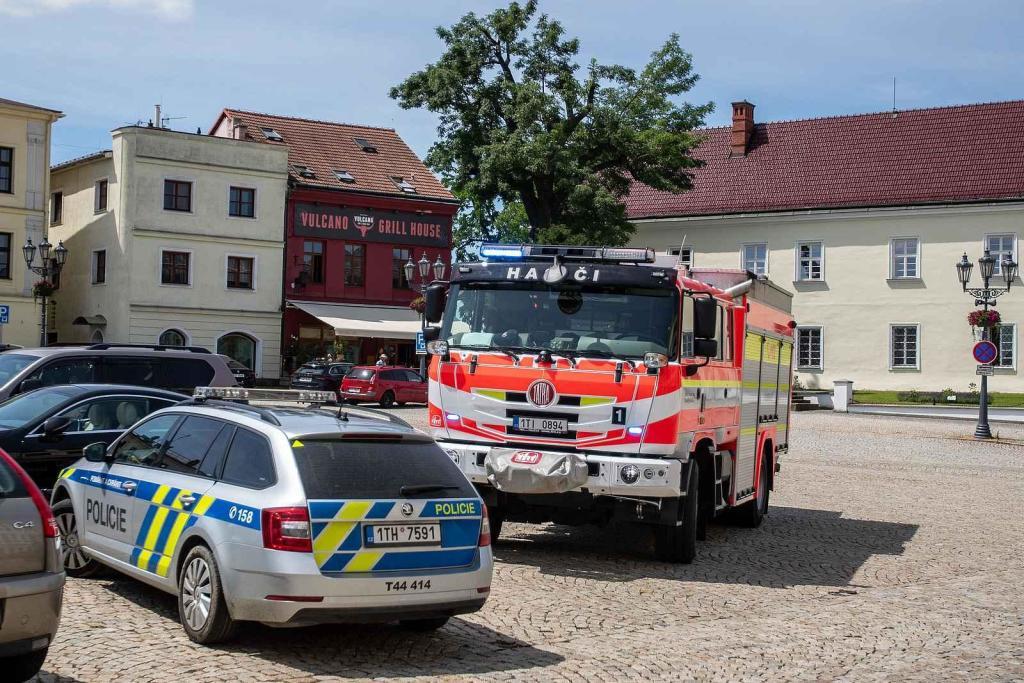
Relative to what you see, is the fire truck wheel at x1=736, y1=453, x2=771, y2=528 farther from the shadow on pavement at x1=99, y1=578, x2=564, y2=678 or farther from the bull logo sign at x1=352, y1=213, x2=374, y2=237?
the bull logo sign at x1=352, y1=213, x2=374, y2=237

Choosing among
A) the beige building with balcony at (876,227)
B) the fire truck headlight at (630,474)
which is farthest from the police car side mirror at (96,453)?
the beige building with balcony at (876,227)

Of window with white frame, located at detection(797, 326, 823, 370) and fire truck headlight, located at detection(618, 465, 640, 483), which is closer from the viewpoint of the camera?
fire truck headlight, located at detection(618, 465, 640, 483)

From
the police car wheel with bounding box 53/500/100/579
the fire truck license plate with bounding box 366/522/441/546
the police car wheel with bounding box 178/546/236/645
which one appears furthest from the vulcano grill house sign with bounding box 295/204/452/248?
the fire truck license plate with bounding box 366/522/441/546

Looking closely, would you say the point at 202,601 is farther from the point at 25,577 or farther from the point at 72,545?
the point at 72,545

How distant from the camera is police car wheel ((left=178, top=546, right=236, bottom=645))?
25.2 feet

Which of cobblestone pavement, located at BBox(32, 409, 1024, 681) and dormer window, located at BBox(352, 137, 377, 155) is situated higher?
dormer window, located at BBox(352, 137, 377, 155)

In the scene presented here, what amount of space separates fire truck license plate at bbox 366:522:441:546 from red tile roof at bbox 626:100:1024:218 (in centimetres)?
5069

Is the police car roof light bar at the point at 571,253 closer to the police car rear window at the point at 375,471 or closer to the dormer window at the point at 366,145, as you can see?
the police car rear window at the point at 375,471

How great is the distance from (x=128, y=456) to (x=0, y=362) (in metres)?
9.12

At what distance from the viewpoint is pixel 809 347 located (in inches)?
2290

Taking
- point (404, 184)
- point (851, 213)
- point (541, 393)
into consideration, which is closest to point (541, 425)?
point (541, 393)

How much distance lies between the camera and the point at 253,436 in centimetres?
823

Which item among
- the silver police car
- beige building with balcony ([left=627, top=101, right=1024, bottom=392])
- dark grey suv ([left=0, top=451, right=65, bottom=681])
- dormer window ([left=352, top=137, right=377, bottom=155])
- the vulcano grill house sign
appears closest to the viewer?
dark grey suv ([left=0, top=451, right=65, bottom=681])

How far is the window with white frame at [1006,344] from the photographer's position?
5334 cm
